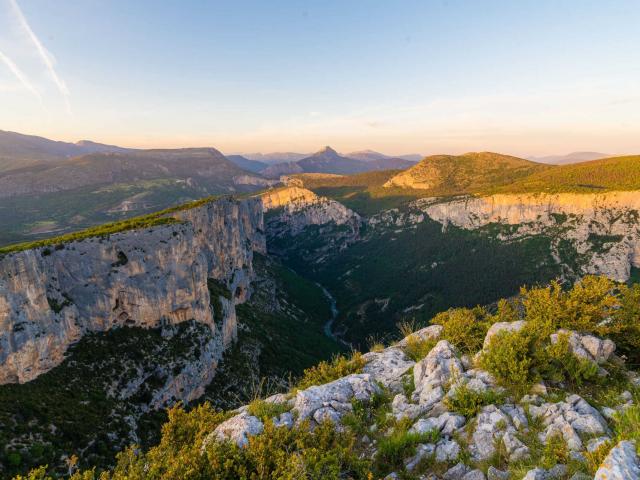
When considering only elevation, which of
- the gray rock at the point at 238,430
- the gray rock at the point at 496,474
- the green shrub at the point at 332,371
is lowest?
the green shrub at the point at 332,371

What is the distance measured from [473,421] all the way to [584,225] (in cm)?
18702

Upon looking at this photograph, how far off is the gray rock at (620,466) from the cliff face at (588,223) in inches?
6213

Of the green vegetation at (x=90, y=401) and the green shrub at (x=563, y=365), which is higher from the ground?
the green shrub at (x=563, y=365)

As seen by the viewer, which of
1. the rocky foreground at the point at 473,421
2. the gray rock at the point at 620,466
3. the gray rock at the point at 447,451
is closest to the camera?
the gray rock at the point at 620,466

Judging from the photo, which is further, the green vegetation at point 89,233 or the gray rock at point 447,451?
the green vegetation at point 89,233

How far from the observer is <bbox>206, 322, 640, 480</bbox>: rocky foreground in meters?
8.18

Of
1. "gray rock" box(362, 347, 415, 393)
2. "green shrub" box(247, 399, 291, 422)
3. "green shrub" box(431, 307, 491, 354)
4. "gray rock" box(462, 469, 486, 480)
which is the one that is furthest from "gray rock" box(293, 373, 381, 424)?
"green shrub" box(431, 307, 491, 354)

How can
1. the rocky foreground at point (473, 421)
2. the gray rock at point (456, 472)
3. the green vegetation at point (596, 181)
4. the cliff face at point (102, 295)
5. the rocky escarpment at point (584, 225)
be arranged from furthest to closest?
the green vegetation at point (596, 181) < the rocky escarpment at point (584, 225) < the cliff face at point (102, 295) < the gray rock at point (456, 472) < the rocky foreground at point (473, 421)

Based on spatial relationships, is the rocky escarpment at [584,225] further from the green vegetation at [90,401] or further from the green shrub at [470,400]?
the green shrub at [470,400]

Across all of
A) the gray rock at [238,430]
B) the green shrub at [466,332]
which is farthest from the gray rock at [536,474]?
the green shrub at [466,332]

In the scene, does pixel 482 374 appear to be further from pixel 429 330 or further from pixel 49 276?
pixel 49 276

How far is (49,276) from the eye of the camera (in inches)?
1702

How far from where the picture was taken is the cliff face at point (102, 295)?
38094 mm

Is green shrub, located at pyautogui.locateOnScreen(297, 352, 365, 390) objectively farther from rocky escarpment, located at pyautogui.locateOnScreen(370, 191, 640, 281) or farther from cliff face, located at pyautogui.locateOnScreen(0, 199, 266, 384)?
→ rocky escarpment, located at pyautogui.locateOnScreen(370, 191, 640, 281)
